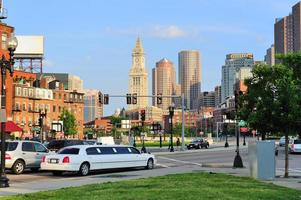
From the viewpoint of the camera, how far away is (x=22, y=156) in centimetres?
2814

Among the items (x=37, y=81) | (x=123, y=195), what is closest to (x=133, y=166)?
(x=123, y=195)

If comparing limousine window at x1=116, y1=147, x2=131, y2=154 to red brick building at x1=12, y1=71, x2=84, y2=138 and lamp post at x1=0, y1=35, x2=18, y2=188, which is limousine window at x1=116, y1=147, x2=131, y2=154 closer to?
lamp post at x1=0, y1=35, x2=18, y2=188

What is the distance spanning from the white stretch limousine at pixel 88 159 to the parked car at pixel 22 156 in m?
1.97

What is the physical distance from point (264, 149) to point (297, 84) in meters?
2.87

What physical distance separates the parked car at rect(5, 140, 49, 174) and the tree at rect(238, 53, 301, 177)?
39.9 feet

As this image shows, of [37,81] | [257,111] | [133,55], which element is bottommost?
[257,111]

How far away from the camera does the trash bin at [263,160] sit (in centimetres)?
2132

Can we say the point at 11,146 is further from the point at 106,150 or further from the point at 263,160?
the point at 263,160

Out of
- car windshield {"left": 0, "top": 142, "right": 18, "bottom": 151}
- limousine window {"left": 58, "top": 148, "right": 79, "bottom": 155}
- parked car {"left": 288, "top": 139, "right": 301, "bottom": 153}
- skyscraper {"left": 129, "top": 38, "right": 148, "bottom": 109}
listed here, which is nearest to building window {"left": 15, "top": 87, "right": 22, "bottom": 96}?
skyscraper {"left": 129, "top": 38, "right": 148, "bottom": 109}

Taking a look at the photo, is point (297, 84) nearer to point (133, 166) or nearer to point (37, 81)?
point (133, 166)

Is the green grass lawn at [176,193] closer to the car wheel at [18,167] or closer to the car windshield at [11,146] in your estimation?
the car wheel at [18,167]

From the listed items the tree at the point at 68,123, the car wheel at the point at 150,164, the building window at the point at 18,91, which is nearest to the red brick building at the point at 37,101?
the building window at the point at 18,91

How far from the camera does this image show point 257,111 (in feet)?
72.5

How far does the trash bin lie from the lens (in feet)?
69.9
